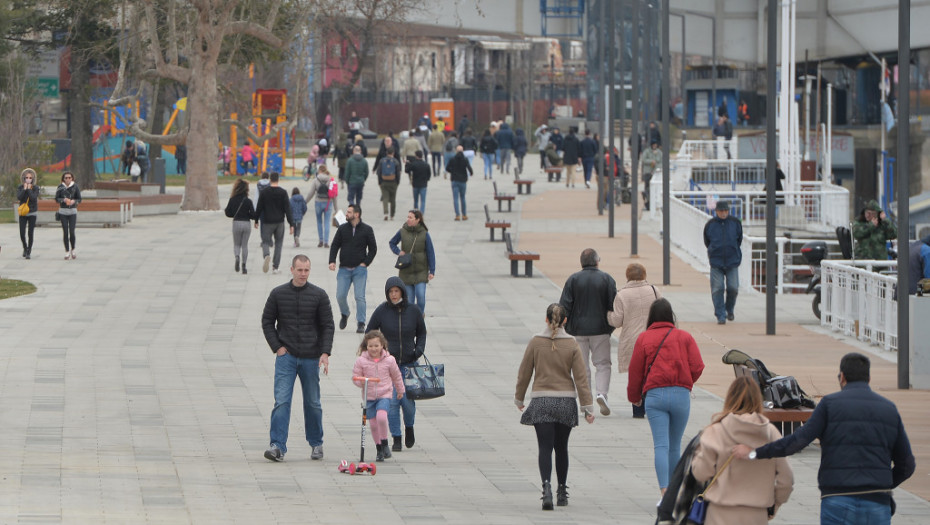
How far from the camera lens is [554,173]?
50531mm

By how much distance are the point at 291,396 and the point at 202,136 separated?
→ 84.8 feet

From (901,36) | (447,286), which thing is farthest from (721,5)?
(901,36)

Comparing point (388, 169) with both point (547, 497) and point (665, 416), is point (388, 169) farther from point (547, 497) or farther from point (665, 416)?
point (665, 416)

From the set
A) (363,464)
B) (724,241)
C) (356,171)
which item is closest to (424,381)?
(363,464)

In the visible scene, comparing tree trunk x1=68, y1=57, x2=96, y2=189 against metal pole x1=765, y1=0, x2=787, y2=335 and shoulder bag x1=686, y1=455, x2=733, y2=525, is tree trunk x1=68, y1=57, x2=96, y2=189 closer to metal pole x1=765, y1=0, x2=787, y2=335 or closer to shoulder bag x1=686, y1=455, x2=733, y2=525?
metal pole x1=765, y1=0, x2=787, y2=335

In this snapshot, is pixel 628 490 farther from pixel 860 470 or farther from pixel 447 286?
pixel 447 286

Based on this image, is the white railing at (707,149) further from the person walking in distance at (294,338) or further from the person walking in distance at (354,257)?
the person walking in distance at (294,338)

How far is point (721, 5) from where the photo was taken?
54.1 metres

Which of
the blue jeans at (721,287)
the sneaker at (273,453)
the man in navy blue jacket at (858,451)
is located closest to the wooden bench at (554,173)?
the blue jeans at (721,287)

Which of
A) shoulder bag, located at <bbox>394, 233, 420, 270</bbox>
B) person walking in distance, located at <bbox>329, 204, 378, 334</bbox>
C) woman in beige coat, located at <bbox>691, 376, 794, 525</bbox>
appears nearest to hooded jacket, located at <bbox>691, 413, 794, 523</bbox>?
woman in beige coat, located at <bbox>691, 376, 794, 525</bbox>

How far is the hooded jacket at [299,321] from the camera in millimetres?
11305

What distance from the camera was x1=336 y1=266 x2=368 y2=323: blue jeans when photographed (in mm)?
18562

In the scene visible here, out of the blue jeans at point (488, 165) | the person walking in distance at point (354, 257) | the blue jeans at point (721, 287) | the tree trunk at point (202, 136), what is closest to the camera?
the person walking in distance at point (354, 257)

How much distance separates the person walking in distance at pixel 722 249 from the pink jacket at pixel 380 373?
9066 mm
